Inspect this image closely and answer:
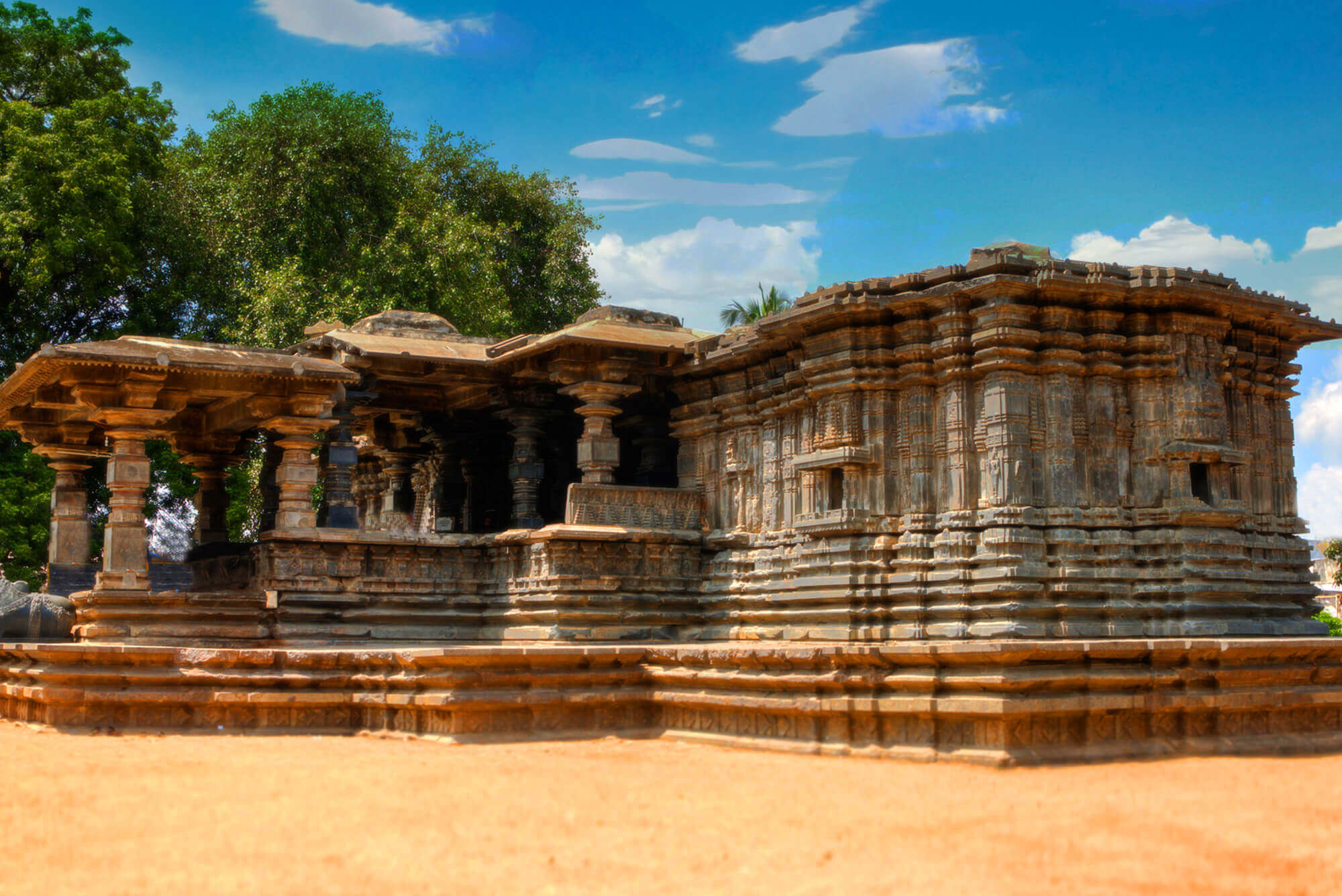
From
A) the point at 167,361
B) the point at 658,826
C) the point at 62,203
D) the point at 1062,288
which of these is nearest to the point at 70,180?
the point at 62,203

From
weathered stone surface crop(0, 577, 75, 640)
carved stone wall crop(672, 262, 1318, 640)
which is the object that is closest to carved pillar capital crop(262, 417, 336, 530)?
weathered stone surface crop(0, 577, 75, 640)

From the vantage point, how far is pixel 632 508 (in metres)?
15.6

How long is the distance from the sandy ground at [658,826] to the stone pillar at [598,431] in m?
7.42

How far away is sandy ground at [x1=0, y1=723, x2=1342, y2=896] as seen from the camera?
16.9ft

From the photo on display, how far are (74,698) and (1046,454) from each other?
868 cm

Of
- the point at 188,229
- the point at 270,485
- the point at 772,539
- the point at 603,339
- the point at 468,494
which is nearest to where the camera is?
the point at 772,539

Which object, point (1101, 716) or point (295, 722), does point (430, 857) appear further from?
point (295, 722)

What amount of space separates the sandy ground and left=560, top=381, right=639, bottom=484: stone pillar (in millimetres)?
7415

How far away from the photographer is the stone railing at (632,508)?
15.5m

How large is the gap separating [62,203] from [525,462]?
41.1ft

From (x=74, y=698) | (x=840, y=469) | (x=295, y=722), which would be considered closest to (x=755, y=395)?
(x=840, y=469)

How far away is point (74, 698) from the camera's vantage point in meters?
10.3

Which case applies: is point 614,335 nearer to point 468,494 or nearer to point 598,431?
point 598,431

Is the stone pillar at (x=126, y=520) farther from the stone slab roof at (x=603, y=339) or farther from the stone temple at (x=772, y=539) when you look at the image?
the stone slab roof at (x=603, y=339)
